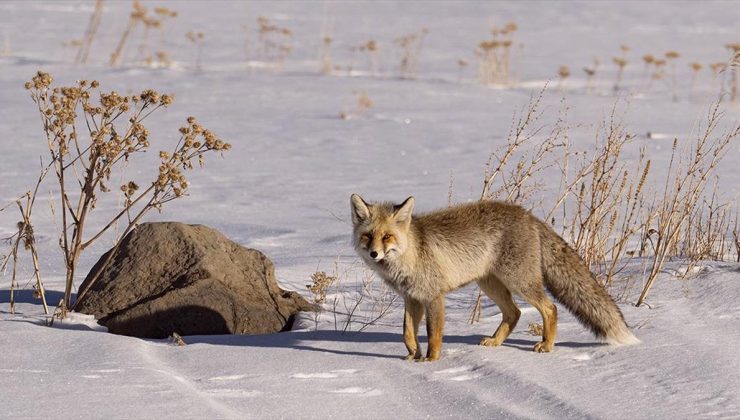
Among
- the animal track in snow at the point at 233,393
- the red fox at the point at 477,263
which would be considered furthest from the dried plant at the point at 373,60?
the animal track in snow at the point at 233,393

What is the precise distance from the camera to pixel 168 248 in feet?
22.3

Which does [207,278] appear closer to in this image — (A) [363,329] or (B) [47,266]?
(A) [363,329]

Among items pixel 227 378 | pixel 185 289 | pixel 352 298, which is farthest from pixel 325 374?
pixel 352 298

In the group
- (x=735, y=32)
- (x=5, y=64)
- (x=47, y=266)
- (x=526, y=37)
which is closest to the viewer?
(x=47, y=266)

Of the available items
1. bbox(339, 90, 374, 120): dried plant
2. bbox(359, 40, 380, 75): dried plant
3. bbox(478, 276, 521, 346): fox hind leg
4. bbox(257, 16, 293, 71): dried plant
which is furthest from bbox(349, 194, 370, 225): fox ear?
bbox(359, 40, 380, 75): dried plant

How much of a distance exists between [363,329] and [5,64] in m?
13.1

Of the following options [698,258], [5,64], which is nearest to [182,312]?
[698,258]

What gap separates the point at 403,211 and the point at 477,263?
0.53 metres

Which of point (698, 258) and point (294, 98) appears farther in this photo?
point (294, 98)

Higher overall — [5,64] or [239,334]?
[5,64]

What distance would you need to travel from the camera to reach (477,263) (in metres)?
5.85

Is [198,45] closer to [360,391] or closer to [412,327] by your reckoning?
[412,327]

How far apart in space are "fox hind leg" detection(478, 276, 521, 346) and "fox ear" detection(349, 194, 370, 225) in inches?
33.9

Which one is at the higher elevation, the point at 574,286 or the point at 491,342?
the point at 574,286
